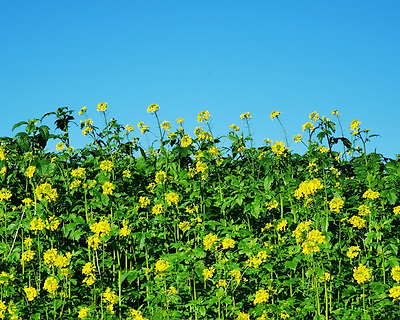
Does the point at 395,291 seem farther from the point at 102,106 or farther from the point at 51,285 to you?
the point at 102,106

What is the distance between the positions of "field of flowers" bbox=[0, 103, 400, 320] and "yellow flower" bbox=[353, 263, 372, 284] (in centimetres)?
2

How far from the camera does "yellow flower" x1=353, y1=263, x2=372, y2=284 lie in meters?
4.86

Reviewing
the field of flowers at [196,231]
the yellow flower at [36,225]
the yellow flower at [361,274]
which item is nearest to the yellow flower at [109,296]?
the field of flowers at [196,231]

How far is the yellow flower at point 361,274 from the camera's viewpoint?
191 inches

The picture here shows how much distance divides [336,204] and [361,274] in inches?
29.8

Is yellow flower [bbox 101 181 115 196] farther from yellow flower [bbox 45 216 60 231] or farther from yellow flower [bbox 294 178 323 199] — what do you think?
yellow flower [bbox 294 178 323 199]

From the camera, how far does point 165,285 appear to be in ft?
16.4

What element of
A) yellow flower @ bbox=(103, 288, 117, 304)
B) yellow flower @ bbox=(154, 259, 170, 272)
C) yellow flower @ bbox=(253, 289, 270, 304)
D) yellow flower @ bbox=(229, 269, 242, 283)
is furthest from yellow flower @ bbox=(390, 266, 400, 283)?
yellow flower @ bbox=(103, 288, 117, 304)

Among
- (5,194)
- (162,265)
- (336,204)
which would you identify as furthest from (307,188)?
(5,194)

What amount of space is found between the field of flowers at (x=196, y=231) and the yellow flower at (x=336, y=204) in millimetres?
24

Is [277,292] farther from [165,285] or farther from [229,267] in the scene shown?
[165,285]

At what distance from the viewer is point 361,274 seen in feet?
16.0

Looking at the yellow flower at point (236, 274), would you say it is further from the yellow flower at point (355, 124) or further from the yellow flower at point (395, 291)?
the yellow flower at point (355, 124)

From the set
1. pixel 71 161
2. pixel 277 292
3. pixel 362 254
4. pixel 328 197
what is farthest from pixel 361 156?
pixel 71 161
